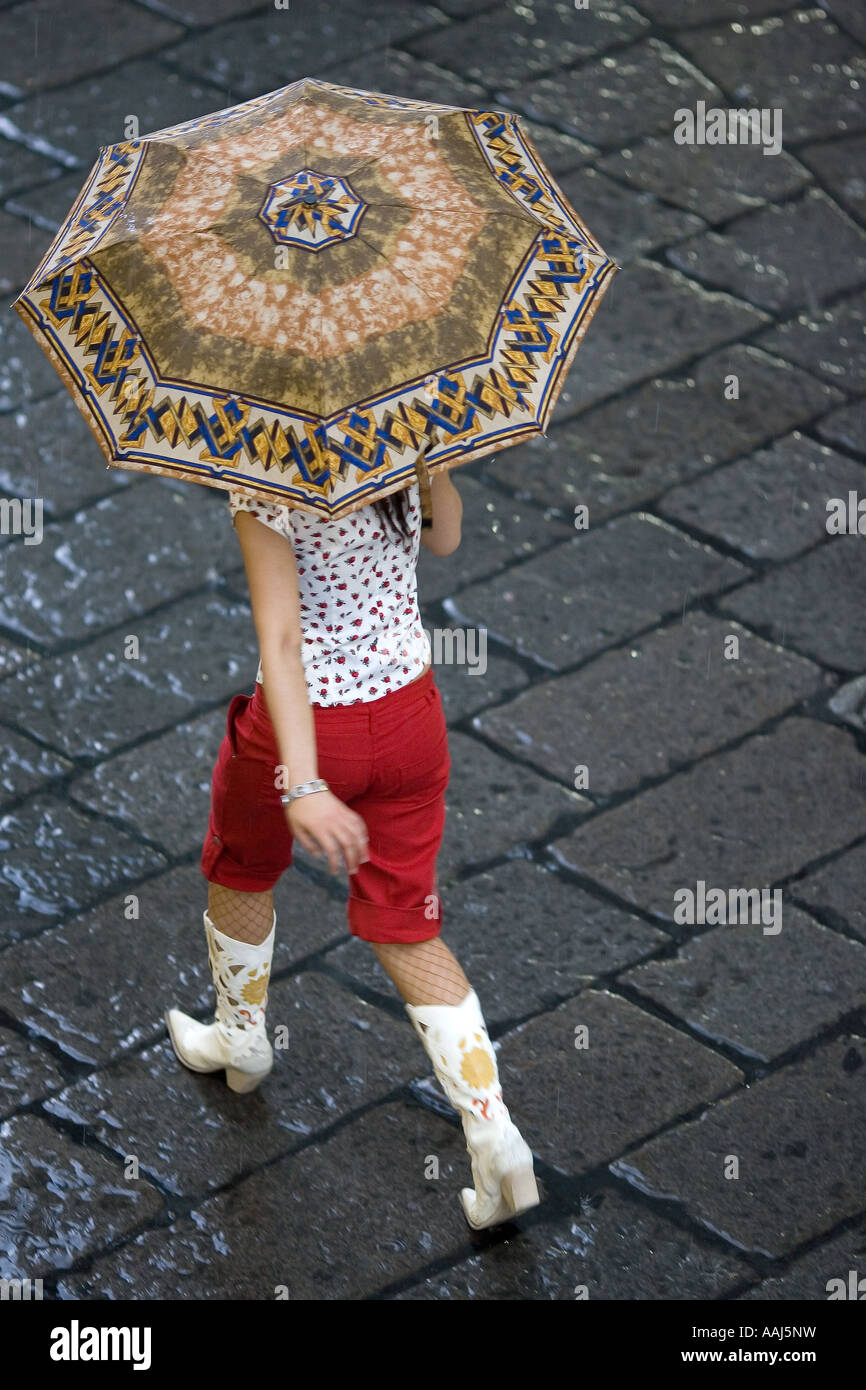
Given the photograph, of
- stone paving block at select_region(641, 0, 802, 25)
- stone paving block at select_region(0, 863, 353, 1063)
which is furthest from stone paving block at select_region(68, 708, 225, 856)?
stone paving block at select_region(641, 0, 802, 25)

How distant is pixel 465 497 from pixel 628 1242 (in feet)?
6.85

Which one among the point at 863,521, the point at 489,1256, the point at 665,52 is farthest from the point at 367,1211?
the point at 665,52

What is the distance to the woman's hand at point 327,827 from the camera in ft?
7.58

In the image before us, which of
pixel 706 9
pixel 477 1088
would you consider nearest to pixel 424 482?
pixel 477 1088

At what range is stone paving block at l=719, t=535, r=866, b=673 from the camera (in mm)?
4020

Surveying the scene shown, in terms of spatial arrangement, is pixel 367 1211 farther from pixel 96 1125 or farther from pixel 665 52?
pixel 665 52

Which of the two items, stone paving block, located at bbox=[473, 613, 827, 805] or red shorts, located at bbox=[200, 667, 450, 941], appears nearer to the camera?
red shorts, located at bbox=[200, 667, 450, 941]

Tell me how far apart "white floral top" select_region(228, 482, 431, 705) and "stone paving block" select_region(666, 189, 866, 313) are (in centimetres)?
276

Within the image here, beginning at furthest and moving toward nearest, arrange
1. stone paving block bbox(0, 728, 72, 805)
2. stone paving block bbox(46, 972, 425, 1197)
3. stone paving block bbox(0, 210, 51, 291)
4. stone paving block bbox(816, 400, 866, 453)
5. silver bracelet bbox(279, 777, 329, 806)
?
Result: stone paving block bbox(0, 210, 51, 291)
stone paving block bbox(816, 400, 866, 453)
stone paving block bbox(0, 728, 72, 805)
stone paving block bbox(46, 972, 425, 1197)
silver bracelet bbox(279, 777, 329, 806)

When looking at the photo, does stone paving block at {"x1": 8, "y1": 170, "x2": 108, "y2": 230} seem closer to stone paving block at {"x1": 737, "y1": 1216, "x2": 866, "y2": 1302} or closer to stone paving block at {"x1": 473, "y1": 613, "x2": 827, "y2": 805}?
stone paving block at {"x1": 473, "y1": 613, "x2": 827, "y2": 805}

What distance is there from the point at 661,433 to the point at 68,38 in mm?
2784

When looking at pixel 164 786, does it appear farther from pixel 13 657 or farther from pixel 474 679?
pixel 474 679

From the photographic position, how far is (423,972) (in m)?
2.68

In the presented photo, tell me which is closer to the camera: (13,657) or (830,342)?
(13,657)
